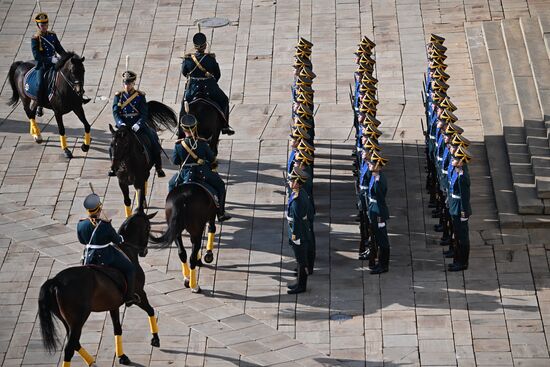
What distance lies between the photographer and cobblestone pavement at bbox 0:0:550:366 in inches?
1029

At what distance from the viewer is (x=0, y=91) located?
37.2 m

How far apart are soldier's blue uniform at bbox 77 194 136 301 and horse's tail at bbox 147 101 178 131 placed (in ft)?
22.1

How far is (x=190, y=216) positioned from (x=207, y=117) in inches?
169

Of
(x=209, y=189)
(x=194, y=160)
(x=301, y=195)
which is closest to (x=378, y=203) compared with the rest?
(x=301, y=195)

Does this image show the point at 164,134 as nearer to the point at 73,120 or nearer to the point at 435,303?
the point at 73,120

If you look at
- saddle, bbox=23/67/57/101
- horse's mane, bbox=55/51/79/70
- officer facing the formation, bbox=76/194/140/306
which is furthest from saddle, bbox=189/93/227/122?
officer facing the formation, bbox=76/194/140/306

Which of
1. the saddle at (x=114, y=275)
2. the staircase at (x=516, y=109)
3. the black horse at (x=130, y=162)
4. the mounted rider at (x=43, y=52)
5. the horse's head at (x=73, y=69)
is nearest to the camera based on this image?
the saddle at (x=114, y=275)

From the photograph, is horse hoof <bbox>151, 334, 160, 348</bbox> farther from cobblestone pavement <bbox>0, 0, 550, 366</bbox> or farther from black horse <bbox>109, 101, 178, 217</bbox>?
black horse <bbox>109, 101, 178, 217</bbox>

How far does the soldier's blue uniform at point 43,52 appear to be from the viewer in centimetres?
3341

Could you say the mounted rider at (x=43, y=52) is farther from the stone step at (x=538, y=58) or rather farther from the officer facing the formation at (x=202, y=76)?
the stone step at (x=538, y=58)

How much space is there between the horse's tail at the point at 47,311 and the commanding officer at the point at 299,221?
5.59m

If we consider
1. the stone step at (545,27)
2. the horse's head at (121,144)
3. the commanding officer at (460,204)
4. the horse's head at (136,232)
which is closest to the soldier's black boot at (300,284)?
the commanding officer at (460,204)

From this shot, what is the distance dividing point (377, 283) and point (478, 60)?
10465 mm

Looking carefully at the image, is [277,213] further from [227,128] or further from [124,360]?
[124,360]
